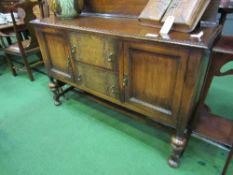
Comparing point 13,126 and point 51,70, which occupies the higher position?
point 51,70

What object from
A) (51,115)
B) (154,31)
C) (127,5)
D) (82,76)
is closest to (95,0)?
(127,5)

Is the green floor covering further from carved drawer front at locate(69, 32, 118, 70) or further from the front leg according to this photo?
carved drawer front at locate(69, 32, 118, 70)

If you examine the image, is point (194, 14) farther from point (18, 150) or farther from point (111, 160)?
point (18, 150)

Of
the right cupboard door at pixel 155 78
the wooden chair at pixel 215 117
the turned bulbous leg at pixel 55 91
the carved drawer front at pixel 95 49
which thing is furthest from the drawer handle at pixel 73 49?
the wooden chair at pixel 215 117

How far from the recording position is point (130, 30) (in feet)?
3.79

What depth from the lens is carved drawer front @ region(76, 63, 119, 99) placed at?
1374 mm

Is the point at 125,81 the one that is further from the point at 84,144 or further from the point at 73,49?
the point at 84,144

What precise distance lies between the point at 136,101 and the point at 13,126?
1303 millimetres

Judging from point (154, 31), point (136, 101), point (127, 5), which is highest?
point (127, 5)

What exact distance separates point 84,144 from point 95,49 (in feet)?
2.70

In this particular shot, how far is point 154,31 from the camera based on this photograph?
1.11 meters

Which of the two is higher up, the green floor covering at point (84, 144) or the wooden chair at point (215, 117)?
the wooden chair at point (215, 117)

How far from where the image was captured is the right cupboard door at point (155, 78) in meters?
1.00

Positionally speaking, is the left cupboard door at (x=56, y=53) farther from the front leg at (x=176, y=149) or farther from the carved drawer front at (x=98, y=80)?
the front leg at (x=176, y=149)
